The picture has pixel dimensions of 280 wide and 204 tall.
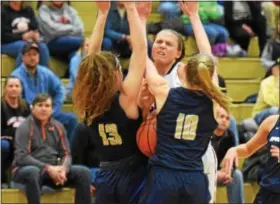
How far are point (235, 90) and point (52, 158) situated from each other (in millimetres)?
3059

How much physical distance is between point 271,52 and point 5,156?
3.97m

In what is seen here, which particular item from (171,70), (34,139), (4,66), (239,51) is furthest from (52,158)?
(239,51)

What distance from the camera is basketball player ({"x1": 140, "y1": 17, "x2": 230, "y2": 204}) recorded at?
4.38 metres

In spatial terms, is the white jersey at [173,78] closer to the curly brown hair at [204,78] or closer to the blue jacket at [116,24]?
the curly brown hair at [204,78]

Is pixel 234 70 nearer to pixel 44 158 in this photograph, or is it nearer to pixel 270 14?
pixel 270 14

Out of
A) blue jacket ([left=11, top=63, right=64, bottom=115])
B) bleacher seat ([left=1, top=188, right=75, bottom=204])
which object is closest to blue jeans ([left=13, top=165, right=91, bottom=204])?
bleacher seat ([left=1, top=188, right=75, bottom=204])

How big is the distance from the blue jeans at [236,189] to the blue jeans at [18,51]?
2.65 meters

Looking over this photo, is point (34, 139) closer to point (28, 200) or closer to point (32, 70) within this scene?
point (28, 200)

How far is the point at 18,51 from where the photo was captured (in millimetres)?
8695

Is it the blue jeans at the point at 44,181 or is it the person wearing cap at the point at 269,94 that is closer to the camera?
the blue jeans at the point at 44,181

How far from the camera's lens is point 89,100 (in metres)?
4.39

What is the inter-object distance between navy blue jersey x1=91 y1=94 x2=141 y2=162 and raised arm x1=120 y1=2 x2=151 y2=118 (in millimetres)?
51

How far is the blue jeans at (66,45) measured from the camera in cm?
902

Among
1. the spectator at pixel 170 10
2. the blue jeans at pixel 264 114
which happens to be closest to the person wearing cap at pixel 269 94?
the blue jeans at pixel 264 114
